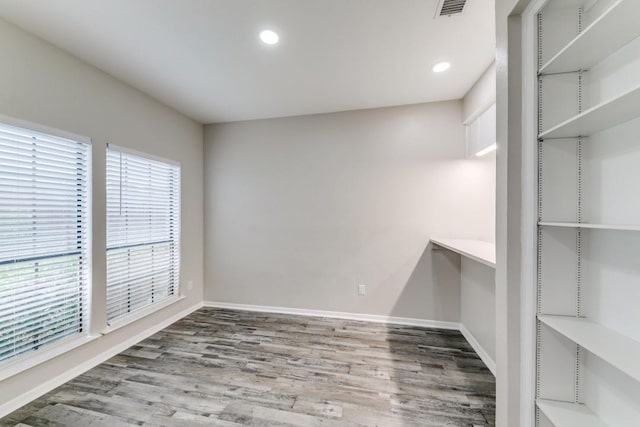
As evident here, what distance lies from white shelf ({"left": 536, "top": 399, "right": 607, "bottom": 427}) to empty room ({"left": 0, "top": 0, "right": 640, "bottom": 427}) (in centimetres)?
1

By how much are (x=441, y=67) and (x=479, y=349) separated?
2.64 meters

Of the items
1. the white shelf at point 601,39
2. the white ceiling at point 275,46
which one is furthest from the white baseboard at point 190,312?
the white ceiling at point 275,46

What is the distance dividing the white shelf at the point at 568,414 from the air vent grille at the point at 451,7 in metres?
2.20

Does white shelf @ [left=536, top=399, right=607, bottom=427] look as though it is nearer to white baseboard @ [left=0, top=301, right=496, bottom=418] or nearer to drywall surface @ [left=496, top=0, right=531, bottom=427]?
drywall surface @ [left=496, top=0, right=531, bottom=427]

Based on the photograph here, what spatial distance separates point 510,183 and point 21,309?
A: 322 centimetres

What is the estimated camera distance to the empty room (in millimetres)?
1129

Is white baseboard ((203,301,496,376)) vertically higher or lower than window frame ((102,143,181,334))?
lower

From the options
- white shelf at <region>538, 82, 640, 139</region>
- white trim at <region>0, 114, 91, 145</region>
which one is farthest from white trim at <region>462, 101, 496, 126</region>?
white trim at <region>0, 114, 91, 145</region>

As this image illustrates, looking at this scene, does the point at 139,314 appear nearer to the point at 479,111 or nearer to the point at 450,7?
the point at 450,7

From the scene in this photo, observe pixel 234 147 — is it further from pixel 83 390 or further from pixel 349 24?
pixel 83 390

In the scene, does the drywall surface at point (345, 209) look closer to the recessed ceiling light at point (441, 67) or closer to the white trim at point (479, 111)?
the white trim at point (479, 111)

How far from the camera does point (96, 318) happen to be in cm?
222

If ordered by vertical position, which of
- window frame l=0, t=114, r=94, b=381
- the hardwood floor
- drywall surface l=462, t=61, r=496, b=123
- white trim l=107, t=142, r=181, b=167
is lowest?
the hardwood floor

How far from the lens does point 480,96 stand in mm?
2367
